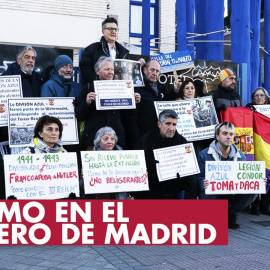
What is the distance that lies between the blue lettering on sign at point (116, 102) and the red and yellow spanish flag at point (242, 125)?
1.68 meters

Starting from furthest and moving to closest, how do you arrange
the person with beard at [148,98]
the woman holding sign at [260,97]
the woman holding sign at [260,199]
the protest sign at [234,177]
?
the woman holding sign at [260,97]
the woman holding sign at [260,199]
the person with beard at [148,98]
the protest sign at [234,177]

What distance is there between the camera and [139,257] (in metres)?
4.89

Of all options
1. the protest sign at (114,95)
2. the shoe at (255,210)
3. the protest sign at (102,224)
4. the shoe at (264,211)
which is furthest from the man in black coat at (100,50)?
the shoe at (264,211)

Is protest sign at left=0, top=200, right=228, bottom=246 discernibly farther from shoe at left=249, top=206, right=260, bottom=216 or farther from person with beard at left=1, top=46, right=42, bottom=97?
shoe at left=249, top=206, right=260, bottom=216

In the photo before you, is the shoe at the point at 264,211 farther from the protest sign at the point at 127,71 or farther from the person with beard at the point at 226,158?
the protest sign at the point at 127,71

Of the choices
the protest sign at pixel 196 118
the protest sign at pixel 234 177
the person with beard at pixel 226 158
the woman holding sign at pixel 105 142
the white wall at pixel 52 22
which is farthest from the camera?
the white wall at pixel 52 22

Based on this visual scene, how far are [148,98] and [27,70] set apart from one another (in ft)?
5.23

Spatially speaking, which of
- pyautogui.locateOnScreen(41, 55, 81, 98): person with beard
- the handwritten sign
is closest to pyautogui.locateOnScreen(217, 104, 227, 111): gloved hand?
the handwritten sign

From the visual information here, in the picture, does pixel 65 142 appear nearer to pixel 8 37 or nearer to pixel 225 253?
pixel 225 253

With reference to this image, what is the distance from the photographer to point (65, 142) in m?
6.32

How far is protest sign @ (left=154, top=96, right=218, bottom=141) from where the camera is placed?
23.1 feet

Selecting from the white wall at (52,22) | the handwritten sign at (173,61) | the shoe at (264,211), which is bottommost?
the shoe at (264,211)

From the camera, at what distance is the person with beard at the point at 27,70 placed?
6.36m

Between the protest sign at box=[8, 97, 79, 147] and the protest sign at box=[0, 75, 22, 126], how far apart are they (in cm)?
16
